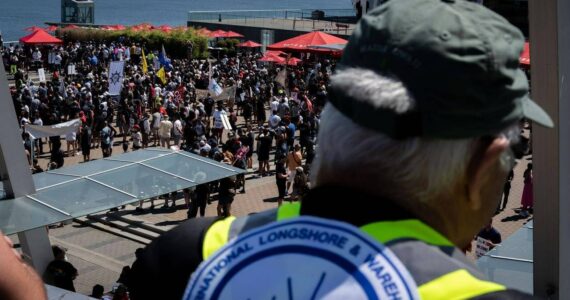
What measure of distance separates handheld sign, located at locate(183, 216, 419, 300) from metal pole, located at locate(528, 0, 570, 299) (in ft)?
15.2

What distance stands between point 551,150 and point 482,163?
487 centimetres

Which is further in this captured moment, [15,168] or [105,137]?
[105,137]

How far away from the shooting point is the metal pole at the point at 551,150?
17.7 feet

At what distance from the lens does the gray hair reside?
1.22m

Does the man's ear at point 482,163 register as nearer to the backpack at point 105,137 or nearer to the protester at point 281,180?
the protester at point 281,180

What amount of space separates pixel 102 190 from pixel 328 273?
1043 centimetres

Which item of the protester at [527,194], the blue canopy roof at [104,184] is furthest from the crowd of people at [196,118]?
the protester at [527,194]

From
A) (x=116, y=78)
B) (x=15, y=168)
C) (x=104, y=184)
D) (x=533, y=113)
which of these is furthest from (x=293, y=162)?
(x=533, y=113)

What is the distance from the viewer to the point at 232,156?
58.4 feet

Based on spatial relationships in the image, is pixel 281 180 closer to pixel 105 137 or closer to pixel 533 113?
pixel 105 137

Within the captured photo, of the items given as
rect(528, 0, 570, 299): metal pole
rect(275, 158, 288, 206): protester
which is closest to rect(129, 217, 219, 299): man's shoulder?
rect(528, 0, 570, 299): metal pole

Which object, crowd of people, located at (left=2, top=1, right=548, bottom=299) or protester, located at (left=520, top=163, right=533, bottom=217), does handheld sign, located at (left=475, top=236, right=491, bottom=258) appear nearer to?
crowd of people, located at (left=2, top=1, right=548, bottom=299)

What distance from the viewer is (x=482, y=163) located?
4.17ft

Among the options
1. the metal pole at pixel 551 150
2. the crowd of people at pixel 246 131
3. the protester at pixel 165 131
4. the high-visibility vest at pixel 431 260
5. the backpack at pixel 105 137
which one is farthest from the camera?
the protester at pixel 165 131
